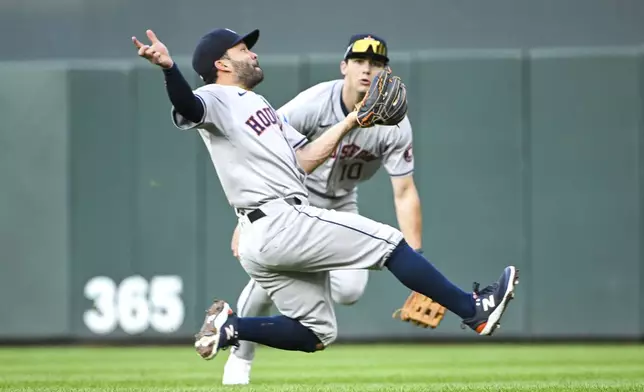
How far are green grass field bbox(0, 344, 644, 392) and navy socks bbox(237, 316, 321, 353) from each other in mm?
449

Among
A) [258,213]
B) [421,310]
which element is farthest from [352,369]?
[258,213]

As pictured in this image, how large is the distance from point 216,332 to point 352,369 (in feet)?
8.48

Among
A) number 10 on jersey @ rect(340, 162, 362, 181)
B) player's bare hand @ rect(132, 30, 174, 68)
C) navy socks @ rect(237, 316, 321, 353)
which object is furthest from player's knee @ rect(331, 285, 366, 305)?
player's bare hand @ rect(132, 30, 174, 68)

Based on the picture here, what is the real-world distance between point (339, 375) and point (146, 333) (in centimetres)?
320

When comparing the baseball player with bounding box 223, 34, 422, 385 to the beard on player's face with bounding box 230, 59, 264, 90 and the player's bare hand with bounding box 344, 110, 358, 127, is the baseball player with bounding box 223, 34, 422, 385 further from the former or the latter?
→ the player's bare hand with bounding box 344, 110, 358, 127

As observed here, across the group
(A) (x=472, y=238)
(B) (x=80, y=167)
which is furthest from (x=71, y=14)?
(A) (x=472, y=238)

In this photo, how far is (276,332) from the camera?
452 cm

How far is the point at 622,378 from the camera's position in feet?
18.9

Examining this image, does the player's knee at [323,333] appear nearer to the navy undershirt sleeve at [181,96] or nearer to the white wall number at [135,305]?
the navy undershirt sleeve at [181,96]

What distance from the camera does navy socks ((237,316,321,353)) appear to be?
4.49m

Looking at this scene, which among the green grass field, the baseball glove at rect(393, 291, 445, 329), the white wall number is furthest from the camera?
the white wall number

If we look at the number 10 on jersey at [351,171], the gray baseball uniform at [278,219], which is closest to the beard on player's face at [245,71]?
the gray baseball uniform at [278,219]

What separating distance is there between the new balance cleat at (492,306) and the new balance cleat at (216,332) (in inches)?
35.6

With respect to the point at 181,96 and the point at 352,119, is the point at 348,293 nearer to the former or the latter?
the point at 352,119
